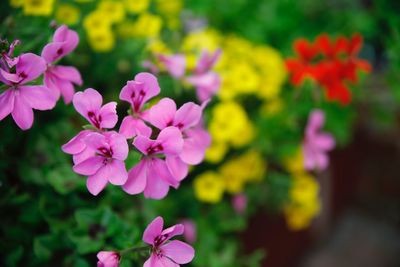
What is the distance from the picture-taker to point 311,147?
3.74 feet

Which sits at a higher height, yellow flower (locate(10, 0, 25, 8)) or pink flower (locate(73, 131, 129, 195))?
yellow flower (locate(10, 0, 25, 8))

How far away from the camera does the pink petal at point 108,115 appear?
598 millimetres

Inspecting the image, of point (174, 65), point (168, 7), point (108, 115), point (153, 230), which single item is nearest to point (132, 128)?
point (108, 115)

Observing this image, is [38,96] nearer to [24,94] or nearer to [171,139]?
[24,94]

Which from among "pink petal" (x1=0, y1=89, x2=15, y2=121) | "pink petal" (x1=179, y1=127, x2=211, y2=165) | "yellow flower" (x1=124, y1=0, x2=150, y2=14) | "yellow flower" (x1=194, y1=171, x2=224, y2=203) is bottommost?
"yellow flower" (x1=194, y1=171, x2=224, y2=203)

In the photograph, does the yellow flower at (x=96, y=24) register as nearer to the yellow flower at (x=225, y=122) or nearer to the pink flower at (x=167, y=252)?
the yellow flower at (x=225, y=122)

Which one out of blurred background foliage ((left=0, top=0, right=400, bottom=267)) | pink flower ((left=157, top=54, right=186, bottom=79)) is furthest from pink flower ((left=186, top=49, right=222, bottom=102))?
blurred background foliage ((left=0, top=0, right=400, bottom=267))

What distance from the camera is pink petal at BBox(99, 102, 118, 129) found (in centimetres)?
60

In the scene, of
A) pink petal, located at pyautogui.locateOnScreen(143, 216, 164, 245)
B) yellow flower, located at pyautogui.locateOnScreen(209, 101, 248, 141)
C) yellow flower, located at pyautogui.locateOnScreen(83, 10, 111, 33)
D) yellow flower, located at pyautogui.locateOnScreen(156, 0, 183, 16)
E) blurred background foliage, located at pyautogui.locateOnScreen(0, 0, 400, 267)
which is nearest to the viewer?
pink petal, located at pyautogui.locateOnScreen(143, 216, 164, 245)

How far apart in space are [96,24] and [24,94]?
478mm

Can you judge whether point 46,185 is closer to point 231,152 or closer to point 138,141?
point 138,141

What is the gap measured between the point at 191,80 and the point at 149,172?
396 mm

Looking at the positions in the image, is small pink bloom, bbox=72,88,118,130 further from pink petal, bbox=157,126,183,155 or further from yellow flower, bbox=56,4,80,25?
yellow flower, bbox=56,4,80,25

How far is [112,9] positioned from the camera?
110 cm
